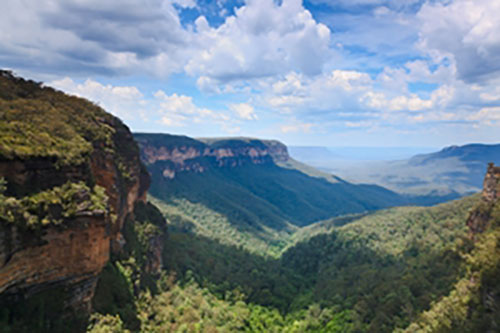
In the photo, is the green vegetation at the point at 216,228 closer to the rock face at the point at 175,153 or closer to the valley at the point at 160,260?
the valley at the point at 160,260

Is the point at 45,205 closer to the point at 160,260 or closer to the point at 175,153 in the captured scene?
the point at 160,260

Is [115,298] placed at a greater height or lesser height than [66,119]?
lesser

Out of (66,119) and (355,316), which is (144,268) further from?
(355,316)

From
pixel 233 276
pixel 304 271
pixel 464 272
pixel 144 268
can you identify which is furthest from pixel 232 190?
pixel 464 272

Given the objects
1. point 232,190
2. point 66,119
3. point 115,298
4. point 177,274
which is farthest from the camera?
point 232,190

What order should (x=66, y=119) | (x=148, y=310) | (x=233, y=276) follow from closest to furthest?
(x=66, y=119) → (x=148, y=310) → (x=233, y=276)

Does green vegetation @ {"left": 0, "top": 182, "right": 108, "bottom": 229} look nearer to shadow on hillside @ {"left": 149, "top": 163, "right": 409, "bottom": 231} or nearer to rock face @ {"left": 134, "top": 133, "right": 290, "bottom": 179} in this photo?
shadow on hillside @ {"left": 149, "top": 163, "right": 409, "bottom": 231}
